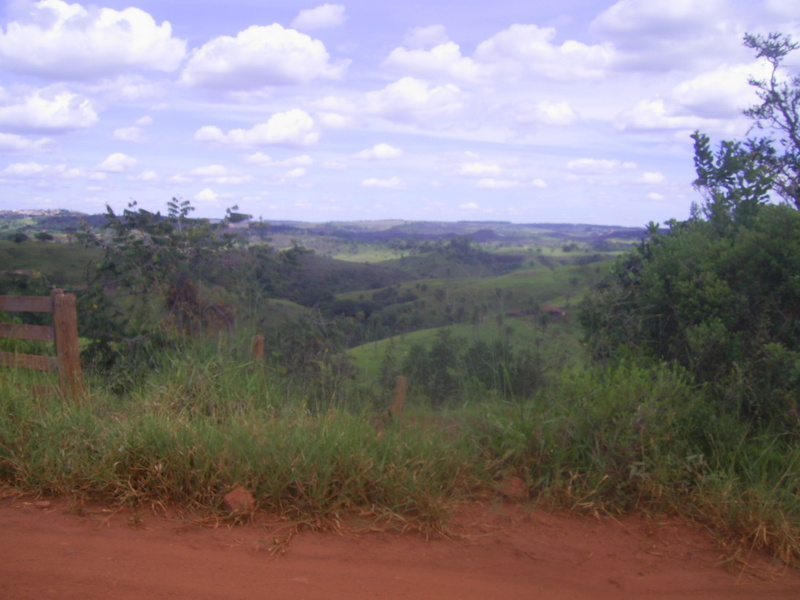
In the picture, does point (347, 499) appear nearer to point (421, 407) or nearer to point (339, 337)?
point (421, 407)

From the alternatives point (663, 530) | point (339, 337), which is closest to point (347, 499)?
point (663, 530)

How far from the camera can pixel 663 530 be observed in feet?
12.2

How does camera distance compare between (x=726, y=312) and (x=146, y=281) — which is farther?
(x=146, y=281)

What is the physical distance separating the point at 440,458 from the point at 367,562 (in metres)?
0.95

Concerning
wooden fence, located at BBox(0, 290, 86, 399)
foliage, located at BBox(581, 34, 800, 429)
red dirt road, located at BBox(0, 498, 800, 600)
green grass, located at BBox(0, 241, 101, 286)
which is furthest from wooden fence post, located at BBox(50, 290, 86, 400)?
green grass, located at BBox(0, 241, 101, 286)

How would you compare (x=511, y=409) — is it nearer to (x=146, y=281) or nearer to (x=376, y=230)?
(x=146, y=281)

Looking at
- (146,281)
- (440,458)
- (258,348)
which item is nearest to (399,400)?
(440,458)

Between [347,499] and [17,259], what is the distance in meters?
11.8

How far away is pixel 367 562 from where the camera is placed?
131 inches

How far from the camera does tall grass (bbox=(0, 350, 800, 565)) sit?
377cm

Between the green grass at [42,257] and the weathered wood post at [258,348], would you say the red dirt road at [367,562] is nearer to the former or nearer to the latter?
the weathered wood post at [258,348]

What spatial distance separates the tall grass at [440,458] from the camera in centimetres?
377

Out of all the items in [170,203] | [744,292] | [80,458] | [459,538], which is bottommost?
[459,538]

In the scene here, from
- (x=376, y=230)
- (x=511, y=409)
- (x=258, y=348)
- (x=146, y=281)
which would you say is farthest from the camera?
(x=376, y=230)
